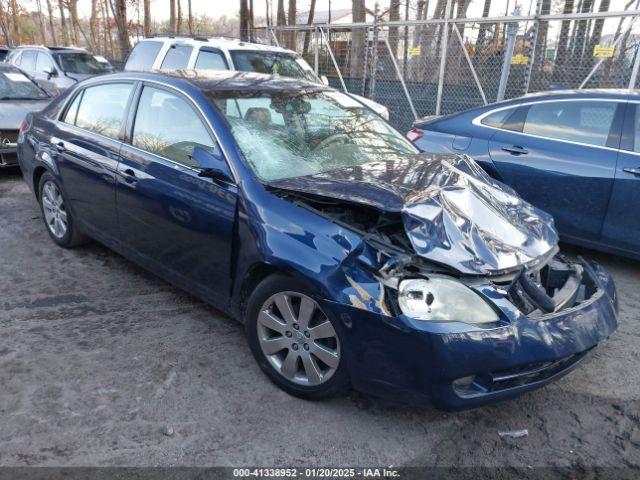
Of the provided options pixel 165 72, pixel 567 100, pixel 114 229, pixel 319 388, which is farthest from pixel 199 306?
pixel 567 100

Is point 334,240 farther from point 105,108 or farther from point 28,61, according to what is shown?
point 28,61

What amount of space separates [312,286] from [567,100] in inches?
142

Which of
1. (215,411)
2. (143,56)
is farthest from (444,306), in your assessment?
Answer: (143,56)

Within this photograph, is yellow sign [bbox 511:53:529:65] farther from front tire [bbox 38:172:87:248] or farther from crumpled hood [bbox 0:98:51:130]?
crumpled hood [bbox 0:98:51:130]

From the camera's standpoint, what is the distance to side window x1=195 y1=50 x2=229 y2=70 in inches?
325

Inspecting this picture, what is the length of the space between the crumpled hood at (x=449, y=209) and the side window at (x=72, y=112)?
2510 mm

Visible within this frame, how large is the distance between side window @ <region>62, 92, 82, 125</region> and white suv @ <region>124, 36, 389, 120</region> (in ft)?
12.0

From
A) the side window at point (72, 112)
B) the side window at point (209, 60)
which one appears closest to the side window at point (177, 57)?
the side window at point (209, 60)

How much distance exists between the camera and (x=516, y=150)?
5.04 m

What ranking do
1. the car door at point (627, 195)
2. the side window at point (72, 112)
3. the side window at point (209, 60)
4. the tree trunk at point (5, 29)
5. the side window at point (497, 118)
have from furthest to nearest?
1. the tree trunk at point (5, 29)
2. the side window at point (209, 60)
3. the side window at point (497, 118)
4. the side window at point (72, 112)
5. the car door at point (627, 195)

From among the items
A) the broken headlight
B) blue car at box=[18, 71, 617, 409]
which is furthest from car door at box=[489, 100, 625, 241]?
the broken headlight

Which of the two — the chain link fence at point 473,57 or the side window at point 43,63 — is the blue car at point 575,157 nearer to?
the chain link fence at point 473,57

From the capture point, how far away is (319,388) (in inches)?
110

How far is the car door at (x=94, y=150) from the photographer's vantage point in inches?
157
